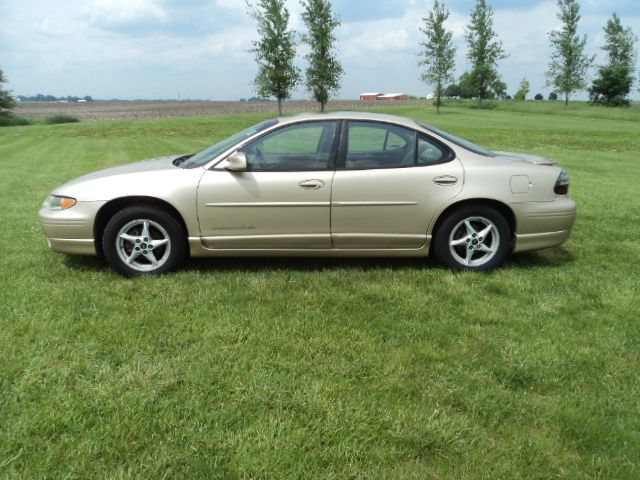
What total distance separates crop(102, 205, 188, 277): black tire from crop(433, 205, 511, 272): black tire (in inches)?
93.5

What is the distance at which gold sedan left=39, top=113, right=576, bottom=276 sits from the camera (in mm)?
4547

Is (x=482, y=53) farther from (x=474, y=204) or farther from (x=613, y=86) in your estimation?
→ (x=474, y=204)

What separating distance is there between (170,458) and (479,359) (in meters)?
1.95

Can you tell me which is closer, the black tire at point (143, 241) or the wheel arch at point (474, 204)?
the black tire at point (143, 241)

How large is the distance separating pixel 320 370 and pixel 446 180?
93.8 inches

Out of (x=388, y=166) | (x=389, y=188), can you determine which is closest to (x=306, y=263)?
(x=389, y=188)

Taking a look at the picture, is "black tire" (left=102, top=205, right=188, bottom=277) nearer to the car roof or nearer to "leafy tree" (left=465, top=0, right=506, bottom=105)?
the car roof

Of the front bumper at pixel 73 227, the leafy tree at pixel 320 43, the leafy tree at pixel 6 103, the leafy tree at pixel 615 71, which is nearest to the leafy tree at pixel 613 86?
the leafy tree at pixel 615 71

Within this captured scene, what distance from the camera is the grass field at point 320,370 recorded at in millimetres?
2371

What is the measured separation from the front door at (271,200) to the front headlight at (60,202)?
1.15m

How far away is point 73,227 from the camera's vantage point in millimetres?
4559

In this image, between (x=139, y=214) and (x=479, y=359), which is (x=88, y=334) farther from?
(x=479, y=359)

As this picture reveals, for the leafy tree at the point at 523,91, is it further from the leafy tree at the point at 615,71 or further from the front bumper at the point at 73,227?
the front bumper at the point at 73,227

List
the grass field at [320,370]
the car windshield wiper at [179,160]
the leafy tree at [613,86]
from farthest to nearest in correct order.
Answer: the leafy tree at [613,86]
the car windshield wiper at [179,160]
the grass field at [320,370]
